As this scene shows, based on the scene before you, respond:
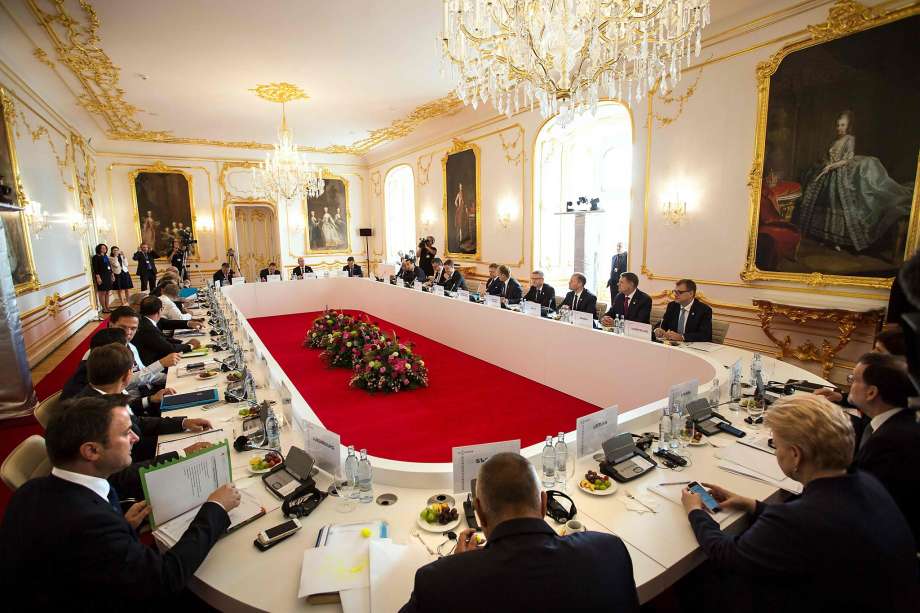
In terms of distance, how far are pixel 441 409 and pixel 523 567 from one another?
10.8ft

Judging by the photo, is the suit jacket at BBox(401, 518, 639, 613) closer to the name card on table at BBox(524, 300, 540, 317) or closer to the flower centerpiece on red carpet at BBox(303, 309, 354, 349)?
the name card on table at BBox(524, 300, 540, 317)

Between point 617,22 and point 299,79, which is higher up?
point 299,79

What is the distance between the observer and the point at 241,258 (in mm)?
13773

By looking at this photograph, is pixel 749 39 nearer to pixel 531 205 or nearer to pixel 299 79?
pixel 531 205

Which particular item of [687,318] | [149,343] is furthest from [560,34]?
[149,343]

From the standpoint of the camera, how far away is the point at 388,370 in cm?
472

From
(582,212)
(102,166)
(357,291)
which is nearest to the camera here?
(582,212)

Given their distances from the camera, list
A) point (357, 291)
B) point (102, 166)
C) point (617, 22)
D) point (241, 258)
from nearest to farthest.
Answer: point (617, 22) → point (357, 291) → point (102, 166) → point (241, 258)

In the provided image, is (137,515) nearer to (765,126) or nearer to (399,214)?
(765,126)

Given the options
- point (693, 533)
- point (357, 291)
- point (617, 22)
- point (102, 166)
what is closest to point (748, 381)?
point (693, 533)

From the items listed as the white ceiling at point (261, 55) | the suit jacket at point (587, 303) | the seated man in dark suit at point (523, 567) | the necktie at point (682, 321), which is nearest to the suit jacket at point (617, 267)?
the suit jacket at point (587, 303)

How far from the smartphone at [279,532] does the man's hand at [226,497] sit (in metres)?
0.16

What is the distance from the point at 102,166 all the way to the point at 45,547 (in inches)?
511

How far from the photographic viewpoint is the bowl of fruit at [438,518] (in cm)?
158
